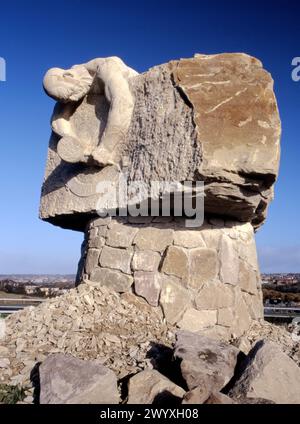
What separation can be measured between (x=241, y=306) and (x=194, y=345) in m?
1.45

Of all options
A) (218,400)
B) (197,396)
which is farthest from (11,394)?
(218,400)

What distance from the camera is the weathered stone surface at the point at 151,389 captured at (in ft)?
8.50

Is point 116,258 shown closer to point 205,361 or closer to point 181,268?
point 181,268

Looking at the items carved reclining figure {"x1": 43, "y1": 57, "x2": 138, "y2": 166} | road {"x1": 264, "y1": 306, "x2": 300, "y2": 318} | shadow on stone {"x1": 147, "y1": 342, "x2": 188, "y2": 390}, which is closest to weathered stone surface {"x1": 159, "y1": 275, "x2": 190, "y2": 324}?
shadow on stone {"x1": 147, "y1": 342, "x2": 188, "y2": 390}

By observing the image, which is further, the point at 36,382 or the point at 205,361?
the point at 36,382

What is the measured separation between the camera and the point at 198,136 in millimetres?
3818

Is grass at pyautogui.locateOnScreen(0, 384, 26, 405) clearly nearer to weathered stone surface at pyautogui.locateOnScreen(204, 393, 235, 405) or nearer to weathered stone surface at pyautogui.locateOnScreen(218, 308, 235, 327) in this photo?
weathered stone surface at pyautogui.locateOnScreen(204, 393, 235, 405)

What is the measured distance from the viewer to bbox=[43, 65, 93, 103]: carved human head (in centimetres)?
482

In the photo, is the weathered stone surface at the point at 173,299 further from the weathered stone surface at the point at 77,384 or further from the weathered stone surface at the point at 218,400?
the weathered stone surface at the point at 218,400

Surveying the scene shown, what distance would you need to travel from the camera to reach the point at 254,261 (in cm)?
466

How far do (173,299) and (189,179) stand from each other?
1121 millimetres

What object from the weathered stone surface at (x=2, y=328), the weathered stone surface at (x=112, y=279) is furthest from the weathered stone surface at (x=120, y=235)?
the weathered stone surface at (x=2, y=328)
